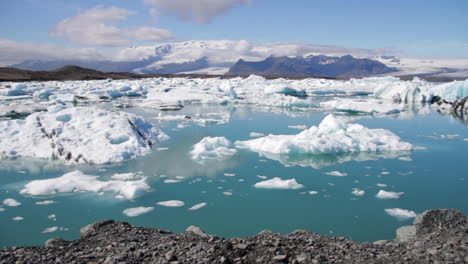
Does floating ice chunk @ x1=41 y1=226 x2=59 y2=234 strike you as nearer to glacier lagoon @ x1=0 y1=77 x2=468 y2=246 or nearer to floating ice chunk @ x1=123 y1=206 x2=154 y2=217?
glacier lagoon @ x1=0 y1=77 x2=468 y2=246

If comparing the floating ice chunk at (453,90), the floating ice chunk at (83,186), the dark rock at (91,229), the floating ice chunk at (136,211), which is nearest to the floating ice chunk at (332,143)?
the floating ice chunk at (83,186)

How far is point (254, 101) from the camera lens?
2145cm

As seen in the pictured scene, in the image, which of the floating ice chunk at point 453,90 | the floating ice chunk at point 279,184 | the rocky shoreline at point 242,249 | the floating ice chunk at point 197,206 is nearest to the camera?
the rocky shoreline at point 242,249

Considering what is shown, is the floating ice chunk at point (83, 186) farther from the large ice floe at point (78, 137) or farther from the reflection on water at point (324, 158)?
the reflection on water at point (324, 158)

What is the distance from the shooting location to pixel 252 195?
530 centimetres

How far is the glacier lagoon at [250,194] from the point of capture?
429 cm

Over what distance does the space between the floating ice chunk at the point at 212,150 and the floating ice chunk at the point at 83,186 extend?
6.59ft

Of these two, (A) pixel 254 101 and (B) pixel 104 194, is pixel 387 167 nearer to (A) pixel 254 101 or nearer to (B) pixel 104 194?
(B) pixel 104 194

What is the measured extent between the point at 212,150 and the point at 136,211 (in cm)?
332

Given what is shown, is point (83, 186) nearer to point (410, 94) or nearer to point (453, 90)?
point (410, 94)

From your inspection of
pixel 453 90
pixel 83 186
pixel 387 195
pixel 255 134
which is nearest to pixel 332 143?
pixel 387 195

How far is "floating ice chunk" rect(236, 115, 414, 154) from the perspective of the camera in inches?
308

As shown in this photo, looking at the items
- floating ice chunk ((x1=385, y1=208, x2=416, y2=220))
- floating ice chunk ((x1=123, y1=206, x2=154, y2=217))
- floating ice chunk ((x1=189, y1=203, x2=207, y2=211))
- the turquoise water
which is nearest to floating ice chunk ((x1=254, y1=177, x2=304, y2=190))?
the turquoise water

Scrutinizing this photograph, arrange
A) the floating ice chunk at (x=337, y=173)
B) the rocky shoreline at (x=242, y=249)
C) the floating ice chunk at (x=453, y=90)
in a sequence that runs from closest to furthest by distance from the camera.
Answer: the rocky shoreline at (x=242, y=249)
the floating ice chunk at (x=337, y=173)
the floating ice chunk at (x=453, y=90)
